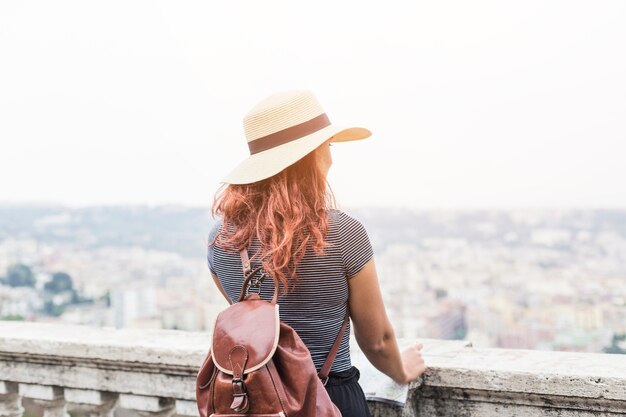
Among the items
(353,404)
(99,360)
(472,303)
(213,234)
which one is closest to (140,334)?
(99,360)

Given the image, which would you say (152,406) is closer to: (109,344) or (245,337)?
(109,344)

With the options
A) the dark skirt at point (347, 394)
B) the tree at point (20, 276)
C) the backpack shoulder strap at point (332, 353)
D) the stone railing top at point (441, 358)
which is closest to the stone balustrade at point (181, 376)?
the stone railing top at point (441, 358)

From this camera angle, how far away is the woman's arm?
6.03ft

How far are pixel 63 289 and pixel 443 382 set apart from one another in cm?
4381

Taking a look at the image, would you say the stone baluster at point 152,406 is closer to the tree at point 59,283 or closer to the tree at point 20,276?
the tree at point 20,276

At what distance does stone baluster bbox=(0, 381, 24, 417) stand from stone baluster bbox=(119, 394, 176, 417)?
0.61m

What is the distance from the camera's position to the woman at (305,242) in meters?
1.78

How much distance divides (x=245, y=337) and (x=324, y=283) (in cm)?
26

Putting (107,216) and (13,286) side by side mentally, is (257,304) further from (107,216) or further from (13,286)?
(107,216)

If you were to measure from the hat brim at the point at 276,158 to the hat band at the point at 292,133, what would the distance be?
0.02m

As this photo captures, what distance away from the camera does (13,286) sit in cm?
4081

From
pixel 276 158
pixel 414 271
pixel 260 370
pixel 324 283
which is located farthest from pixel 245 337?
pixel 414 271

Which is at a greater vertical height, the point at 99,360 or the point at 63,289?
the point at 99,360

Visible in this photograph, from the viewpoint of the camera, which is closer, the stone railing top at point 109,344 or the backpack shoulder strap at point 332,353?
the backpack shoulder strap at point 332,353
